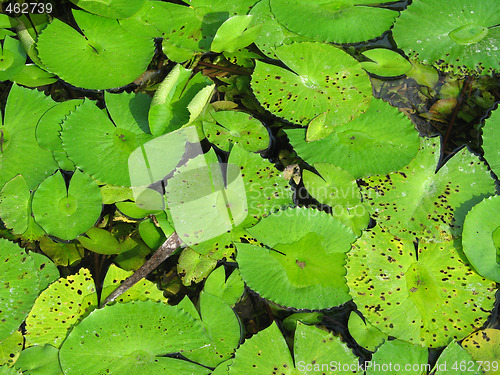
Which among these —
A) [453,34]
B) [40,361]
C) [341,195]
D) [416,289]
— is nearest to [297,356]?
[416,289]

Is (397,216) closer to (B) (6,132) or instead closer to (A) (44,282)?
(A) (44,282)

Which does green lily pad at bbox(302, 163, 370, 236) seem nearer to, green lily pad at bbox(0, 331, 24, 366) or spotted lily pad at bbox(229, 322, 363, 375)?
spotted lily pad at bbox(229, 322, 363, 375)

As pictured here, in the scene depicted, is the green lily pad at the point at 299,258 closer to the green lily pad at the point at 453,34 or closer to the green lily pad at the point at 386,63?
the green lily pad at the point at 386,63

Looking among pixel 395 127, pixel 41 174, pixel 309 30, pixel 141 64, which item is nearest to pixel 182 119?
pixel 141 64

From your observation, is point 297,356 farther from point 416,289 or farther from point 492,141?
point 492,141

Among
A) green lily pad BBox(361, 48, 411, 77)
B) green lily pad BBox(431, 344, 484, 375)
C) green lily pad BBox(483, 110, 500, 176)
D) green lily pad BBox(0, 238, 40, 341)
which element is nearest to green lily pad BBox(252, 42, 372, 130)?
green lily pad BBox(361, 48, 411, 77)
